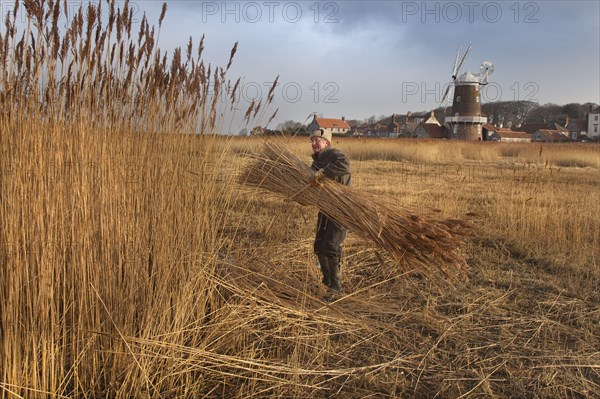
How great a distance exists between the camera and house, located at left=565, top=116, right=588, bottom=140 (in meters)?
65.1

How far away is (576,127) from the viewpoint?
65.6 metres

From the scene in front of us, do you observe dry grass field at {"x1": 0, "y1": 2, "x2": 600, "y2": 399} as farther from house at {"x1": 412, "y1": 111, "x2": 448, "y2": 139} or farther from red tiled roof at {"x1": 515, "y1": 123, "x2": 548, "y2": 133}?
red tiled roof at {"x1": 515, "y1": 123, "x2": 548, "y2": 133}

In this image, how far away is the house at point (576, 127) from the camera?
214 feet

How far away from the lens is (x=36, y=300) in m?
1.97

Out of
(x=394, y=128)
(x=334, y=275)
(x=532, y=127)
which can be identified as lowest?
(x=334, y=275)

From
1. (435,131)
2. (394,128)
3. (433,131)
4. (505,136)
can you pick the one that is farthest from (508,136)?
(394,128)

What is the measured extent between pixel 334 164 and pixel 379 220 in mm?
666

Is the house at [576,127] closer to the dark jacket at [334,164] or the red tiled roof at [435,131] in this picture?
the red tiled roof at [435,131]

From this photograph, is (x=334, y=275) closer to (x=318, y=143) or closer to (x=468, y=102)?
(x=318, y=143)

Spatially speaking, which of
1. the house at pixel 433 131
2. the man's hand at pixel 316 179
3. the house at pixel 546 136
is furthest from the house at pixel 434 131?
the man's hand at pixel 316 179

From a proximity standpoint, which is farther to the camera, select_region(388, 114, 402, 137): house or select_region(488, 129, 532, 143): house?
select_region(388, 114, 402, 137): house

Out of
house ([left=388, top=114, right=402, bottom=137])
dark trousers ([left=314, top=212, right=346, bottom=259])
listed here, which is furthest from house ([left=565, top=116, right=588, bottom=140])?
dark trousers ([left=314, top=212, right=346, bottom=259])

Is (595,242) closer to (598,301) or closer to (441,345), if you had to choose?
(598,301)

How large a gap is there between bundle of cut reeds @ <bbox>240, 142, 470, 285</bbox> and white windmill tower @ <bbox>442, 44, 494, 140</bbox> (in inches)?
1548
